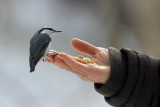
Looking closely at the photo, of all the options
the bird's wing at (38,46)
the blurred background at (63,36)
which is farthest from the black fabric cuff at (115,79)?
the blurred background at (63,36)

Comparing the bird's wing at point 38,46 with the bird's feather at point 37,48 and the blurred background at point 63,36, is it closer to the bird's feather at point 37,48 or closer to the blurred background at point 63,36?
the bird's feather at point 37,48

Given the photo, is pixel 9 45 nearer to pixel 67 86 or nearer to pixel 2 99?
pixel 2 99

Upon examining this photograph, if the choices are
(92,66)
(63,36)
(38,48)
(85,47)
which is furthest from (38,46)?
(63,36)

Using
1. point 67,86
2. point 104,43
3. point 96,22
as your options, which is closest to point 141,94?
point 67,86

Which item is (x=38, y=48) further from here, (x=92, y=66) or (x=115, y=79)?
(x=115, y=79)

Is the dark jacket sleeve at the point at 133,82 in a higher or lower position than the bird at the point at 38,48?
higher
